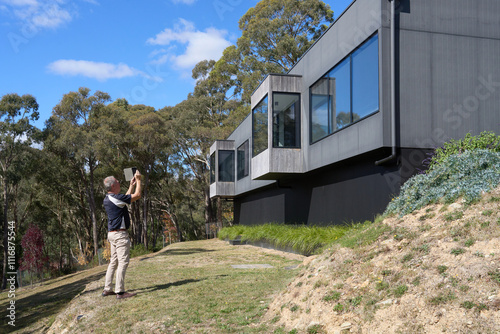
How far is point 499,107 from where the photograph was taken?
1009cm

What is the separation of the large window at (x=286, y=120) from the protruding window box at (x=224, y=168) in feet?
40.0

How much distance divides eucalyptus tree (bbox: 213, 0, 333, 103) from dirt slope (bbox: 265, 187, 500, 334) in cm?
2430

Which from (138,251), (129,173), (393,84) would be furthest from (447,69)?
(138,251)

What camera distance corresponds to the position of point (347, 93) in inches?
442

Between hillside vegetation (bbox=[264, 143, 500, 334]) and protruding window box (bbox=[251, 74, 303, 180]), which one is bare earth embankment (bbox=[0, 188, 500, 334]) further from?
protruding window box (bbox=[251, 74, 303, 180])

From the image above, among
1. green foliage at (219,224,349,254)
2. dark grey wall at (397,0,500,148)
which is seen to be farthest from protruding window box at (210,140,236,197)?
dark grey wall at (397,0,500,148)

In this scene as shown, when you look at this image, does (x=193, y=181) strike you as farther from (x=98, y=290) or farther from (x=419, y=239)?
(x=419, y=239)

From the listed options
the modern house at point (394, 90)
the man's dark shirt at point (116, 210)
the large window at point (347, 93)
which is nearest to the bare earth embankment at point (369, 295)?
the man's dark shirt at point (116, 210)

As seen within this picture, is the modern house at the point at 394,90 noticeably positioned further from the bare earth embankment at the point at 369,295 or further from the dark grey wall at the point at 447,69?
the bare earth embankment at the point at 369,295

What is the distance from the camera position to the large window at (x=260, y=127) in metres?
15.0

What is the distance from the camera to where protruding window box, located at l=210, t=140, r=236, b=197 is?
2655 cm

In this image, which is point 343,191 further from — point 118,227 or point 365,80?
point 118,227

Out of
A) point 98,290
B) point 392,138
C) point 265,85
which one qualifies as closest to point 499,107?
point 392,138

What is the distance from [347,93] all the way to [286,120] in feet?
11.1
